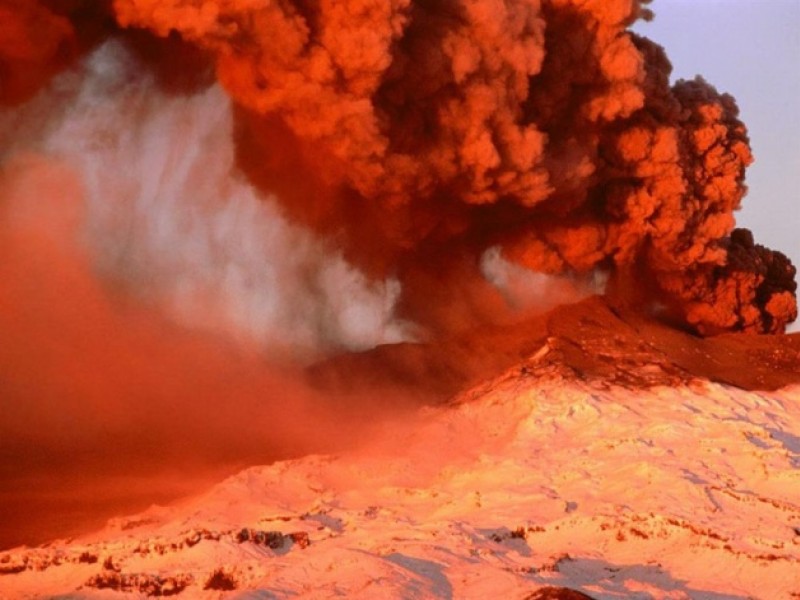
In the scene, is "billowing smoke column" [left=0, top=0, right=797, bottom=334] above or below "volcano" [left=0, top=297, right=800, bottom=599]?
above

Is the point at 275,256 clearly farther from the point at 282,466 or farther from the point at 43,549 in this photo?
the point at 43,549

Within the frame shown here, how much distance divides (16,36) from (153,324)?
864 centimetres

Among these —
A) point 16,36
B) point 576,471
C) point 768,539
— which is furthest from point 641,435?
point 16,36

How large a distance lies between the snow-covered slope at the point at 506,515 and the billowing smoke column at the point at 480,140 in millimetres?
5512

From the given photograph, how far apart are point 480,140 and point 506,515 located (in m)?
10.2

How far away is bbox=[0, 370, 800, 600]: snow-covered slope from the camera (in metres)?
14.8

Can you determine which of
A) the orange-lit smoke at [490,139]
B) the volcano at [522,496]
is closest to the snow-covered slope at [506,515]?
the volcano at [522,496]

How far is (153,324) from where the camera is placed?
2783 centimetres

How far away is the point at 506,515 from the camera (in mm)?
18625

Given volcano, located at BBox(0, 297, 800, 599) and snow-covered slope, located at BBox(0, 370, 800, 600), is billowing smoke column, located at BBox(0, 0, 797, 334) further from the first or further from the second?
snow-covered slope, located at BBox(0, 370, 800, 600)

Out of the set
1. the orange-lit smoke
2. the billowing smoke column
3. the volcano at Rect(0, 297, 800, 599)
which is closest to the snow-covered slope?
the volcano at Rect(0, 297, 800, 599)

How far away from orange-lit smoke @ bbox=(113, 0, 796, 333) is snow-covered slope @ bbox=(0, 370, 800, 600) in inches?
208

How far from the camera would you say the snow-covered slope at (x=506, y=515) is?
14750 mm

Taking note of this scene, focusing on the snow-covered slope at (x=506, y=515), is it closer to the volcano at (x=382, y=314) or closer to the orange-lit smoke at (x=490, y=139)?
the volcano at (x=382, y=314)
